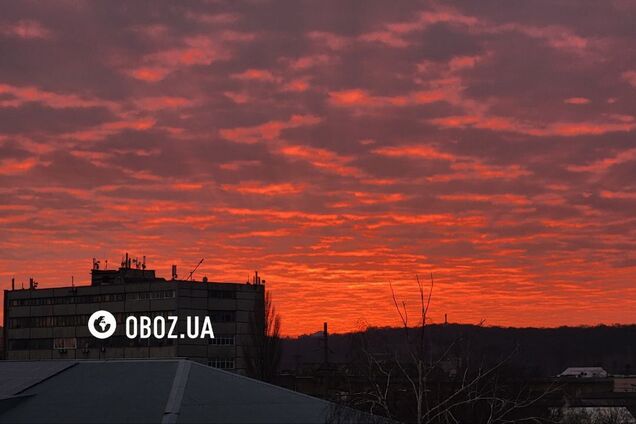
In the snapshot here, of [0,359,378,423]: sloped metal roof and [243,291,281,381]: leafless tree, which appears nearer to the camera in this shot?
[0,359,378,423]: sloped metal roof

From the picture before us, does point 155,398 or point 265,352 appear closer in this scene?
point 155,398

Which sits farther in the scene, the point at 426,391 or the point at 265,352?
the point at 265,352

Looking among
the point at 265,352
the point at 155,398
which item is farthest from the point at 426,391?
the point at 265,352

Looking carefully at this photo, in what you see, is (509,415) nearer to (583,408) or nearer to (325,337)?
(583,408)

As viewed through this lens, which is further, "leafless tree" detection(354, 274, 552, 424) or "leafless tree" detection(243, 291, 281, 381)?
"leafless tree" detection(243, 291, 281, 381)

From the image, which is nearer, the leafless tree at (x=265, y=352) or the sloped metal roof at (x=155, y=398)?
the sloped metal roof at (x=155, y=398)

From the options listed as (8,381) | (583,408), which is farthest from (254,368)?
(8,381)

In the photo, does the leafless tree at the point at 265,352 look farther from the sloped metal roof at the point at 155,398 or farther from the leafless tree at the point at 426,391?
the sloped metal roof at the point at 155,398

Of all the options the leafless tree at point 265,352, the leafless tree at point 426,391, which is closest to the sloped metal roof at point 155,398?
the leafless tree at point 426,391

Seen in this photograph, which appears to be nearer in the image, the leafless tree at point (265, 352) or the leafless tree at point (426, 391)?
the leafless tree at point (426, 391)

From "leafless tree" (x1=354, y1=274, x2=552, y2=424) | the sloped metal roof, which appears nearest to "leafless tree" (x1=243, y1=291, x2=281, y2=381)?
"leafless tree" (x1=354, y1=274, x2=552, y2=424)

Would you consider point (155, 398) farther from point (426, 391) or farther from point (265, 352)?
point (265, 352)

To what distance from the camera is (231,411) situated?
4856cm

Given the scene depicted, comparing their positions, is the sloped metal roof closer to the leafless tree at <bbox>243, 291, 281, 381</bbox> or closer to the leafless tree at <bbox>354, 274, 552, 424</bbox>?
the leafless tree at <bbox>354, 274, 552, 424</bbox>
